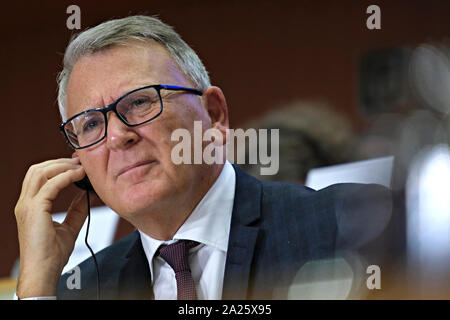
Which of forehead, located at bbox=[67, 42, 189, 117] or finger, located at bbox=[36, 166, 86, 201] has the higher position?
forehead, located at bbox=[67, 42, 189, 117]

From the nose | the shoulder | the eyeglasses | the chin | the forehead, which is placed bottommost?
the shoulder

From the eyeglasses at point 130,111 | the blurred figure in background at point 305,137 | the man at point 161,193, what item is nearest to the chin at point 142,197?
the man at point 161,193

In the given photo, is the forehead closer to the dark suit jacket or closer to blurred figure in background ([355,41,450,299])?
the dark suit jacket

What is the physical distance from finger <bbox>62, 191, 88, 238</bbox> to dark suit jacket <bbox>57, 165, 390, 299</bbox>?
0.33 ft

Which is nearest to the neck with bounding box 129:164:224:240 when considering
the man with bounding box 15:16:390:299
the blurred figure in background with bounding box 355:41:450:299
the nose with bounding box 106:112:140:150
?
the man with bounding box 15:16:390:299

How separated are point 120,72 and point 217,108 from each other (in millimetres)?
195

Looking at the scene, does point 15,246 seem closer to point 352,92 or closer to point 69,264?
point 69,264

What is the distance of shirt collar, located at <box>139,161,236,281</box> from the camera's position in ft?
3.60

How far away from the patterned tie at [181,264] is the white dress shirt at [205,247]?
1 cm

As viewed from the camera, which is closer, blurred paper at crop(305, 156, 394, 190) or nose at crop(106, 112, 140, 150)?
nose at crop(106, 112, 140, 150)

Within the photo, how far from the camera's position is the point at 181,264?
1.09 metres

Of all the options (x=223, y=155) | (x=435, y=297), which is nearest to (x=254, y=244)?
(x=223, y=155)

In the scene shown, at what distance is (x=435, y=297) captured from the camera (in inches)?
41.6
